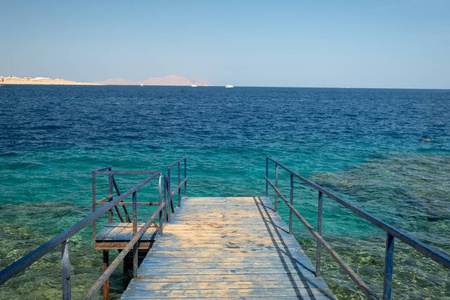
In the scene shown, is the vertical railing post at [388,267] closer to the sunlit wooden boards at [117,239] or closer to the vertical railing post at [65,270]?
the vertical railing post at [65,270]

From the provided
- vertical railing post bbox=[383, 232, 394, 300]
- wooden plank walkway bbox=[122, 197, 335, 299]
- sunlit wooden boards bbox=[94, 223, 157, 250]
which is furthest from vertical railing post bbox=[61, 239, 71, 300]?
sunlit wooden boards bbox=[94, 223, 157, 250]

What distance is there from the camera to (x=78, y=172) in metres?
17.7

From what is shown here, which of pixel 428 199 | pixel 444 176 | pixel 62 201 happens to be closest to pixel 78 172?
pixel 62 201

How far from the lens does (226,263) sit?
526 cm

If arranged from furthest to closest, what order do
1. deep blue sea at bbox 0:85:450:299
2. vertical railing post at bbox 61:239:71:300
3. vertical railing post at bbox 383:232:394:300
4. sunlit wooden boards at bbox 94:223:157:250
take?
deep blue sea at bbox 0:85:450:299 < sunlit wooden boards at bbox 94:223:157:250 < vertical railing post at bbox 383:232:394:300 < vertical railing post at bbox 61:239:71:300

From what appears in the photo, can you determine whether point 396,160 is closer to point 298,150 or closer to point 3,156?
point 298,150

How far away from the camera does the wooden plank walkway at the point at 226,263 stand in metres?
4.35

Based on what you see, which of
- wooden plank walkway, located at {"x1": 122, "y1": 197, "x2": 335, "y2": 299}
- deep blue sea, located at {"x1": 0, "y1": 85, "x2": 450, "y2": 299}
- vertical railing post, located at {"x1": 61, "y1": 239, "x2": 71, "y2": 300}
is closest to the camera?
vertical railing post, located at {"x1": 61, "y1": 239, "x2": 71, "y2": 300}

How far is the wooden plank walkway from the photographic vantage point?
14.3ft

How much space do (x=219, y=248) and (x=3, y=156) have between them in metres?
20.2

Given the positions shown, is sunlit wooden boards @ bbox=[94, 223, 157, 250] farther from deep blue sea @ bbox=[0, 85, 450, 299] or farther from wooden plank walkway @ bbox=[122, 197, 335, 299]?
deep blue sea @ bbox=[0, 85, 450, 299]

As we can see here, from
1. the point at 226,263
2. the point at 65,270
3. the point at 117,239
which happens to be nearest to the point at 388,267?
the point at 65,270

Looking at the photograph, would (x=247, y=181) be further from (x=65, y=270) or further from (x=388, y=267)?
(x=65, y=270)

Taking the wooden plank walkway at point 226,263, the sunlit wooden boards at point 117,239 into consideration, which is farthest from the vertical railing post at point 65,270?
the sunlit wooden boards at point 117,239
